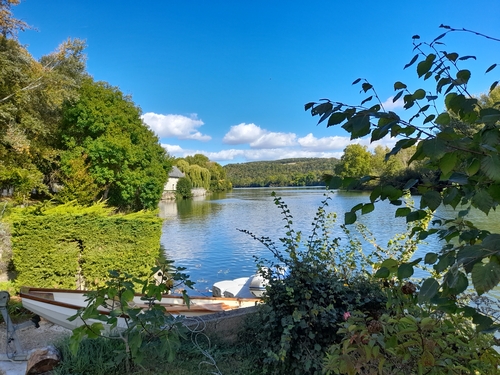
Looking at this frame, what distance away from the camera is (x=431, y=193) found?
0.92 meters

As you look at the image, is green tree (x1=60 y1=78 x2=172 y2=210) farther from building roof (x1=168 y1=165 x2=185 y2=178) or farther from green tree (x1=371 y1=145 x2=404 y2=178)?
building roof (x1=168 y1=165 x2=185 y2=178)

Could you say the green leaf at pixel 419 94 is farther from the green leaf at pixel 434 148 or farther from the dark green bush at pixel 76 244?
the dark green bush at pixel 76 244

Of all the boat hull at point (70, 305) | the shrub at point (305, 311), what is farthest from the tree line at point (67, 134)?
the shrub at point (305, 311)

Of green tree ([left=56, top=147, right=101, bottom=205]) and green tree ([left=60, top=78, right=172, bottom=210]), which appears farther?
green tree ([left=60, top=78, right=172, bottom=210])

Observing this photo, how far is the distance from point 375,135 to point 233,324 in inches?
122

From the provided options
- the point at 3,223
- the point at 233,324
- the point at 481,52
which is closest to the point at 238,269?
the point at 3,223

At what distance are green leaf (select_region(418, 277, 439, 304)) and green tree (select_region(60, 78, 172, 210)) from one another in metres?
19.3

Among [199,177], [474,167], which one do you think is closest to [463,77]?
[474,167]

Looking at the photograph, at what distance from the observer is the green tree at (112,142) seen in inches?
712

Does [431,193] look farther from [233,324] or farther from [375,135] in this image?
[233,324]

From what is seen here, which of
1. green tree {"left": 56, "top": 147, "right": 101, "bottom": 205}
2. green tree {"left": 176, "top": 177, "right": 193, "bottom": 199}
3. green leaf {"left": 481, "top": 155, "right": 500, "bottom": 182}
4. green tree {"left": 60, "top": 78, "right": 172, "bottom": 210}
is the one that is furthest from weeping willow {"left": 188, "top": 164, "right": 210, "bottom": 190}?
green leaf {"left": 481, "top": 155, "right": 500, "bottom": 182}

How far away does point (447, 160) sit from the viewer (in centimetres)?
77

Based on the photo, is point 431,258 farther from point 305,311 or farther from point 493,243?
point 305,311

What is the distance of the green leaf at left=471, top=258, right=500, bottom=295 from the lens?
1.99ft
